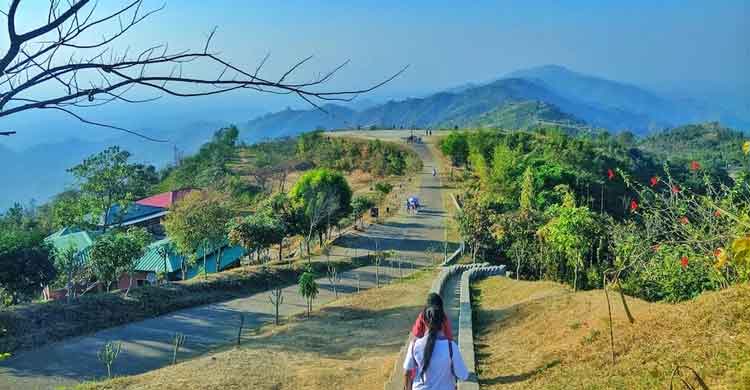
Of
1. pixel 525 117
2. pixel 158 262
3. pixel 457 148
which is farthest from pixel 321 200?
pixel 525 117

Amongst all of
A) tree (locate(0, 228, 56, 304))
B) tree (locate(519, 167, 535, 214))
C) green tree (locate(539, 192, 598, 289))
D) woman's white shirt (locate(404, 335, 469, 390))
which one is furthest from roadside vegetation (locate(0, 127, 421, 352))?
woman's white shirt (locate(404, 335, 469, 390))

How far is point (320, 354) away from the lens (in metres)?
10.7

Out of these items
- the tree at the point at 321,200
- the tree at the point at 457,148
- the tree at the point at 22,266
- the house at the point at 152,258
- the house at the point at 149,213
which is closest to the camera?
the tree at the point at 22,266

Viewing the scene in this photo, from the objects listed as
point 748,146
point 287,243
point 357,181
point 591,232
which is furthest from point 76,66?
point 357,181

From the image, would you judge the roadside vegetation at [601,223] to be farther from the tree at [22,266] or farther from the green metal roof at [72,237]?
the green metal roof at [72,237]

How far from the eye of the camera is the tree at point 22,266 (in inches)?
636

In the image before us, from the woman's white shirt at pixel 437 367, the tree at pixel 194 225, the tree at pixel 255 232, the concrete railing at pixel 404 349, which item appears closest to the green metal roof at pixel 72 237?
the tree at pixel 194 225

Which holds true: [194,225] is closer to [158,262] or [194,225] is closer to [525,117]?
[158,262]

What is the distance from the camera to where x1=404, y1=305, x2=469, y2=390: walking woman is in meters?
4.17

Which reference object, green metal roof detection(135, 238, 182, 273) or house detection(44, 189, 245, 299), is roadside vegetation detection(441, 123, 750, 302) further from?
green metal roof detection(135, 238, 182, 273)

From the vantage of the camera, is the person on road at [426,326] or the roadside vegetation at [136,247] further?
the roadside vegetation at [136,247]

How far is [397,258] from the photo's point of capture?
76.3 feet

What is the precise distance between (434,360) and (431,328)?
23 cm

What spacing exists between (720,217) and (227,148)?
52.0 metres
